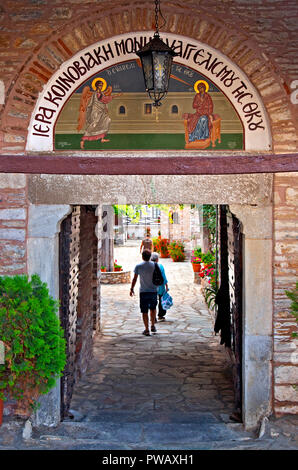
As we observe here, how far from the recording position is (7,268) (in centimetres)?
478

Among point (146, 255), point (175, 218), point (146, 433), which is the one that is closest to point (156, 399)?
A: point (146, 433)

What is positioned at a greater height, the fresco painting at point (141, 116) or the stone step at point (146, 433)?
the fresco painting at point (141, 116)

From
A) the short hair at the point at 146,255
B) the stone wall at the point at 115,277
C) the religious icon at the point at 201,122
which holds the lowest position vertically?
the stone wall at the point at 115,277

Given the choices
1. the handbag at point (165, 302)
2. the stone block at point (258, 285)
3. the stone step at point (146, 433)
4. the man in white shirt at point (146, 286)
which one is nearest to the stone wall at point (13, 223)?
the stone step at point (146, 433)

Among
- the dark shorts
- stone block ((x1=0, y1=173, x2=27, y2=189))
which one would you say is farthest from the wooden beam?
the dark shorts

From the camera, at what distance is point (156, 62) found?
13.7ft

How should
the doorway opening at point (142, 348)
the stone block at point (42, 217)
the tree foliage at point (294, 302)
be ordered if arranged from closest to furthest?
the tree foliage at point (294, 302) < the stone block at point (42, 217) < the doorway opening at point (142, 348)

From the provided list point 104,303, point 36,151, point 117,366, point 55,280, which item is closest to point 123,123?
point 36,151

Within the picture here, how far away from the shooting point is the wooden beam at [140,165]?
441cm

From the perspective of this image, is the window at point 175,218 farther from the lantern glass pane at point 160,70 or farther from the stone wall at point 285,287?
the lantern glass pane at point 160,70

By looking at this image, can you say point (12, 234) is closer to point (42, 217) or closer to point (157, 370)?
point (42, 217)

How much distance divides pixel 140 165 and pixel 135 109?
2.43ft

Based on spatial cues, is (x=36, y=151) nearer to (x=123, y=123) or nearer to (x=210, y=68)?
(x=123, y=123)

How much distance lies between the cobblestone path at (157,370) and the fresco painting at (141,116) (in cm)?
296
